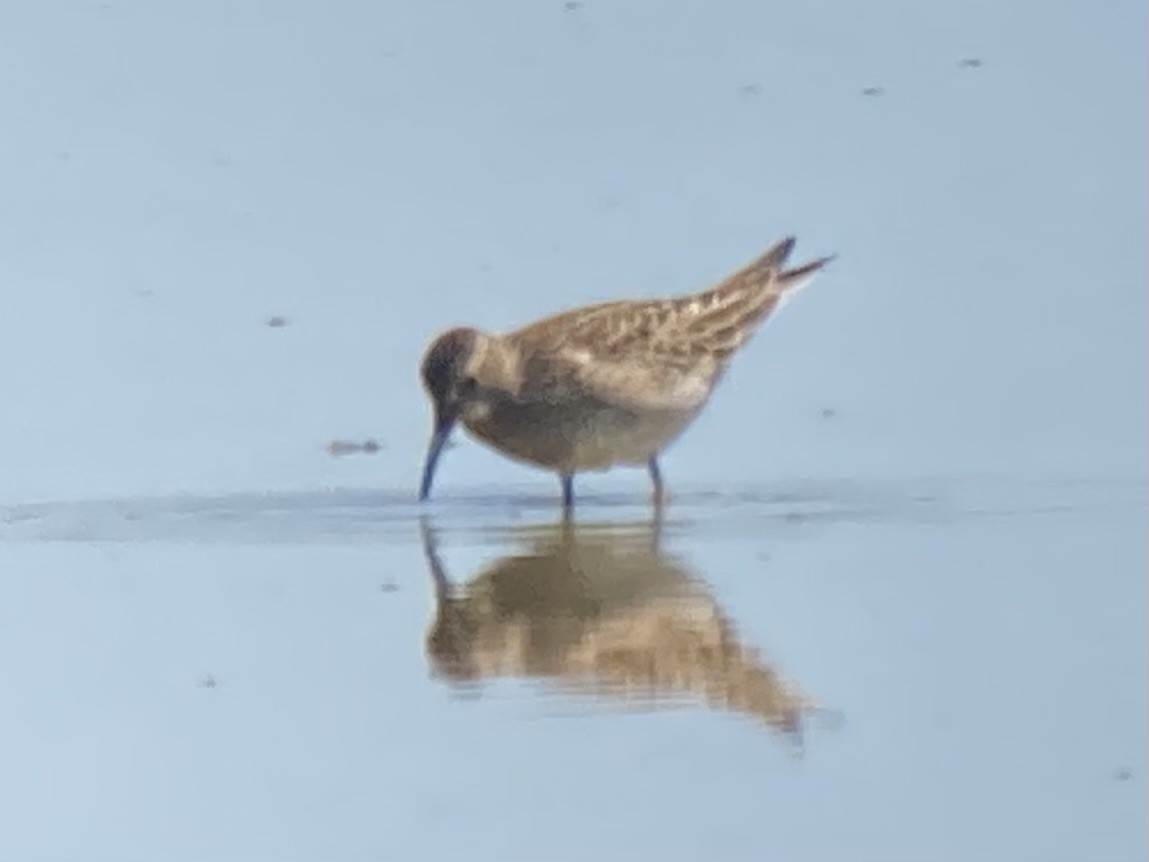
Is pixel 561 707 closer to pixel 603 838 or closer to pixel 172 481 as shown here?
pixel 603 838

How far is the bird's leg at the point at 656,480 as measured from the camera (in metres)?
8.65

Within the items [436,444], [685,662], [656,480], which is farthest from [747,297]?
[685,662]

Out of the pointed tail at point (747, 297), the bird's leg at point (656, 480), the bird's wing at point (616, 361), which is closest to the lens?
the bird's leg at point (656, 480)

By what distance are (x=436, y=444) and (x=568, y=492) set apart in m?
0.36

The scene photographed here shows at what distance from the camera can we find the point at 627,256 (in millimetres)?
10156

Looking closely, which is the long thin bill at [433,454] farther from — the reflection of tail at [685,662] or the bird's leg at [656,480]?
the reflection of tail at [685,662]

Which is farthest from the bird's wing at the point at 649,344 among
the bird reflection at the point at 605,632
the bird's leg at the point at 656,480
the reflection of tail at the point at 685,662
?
the reflection of tail at the point at 685,662

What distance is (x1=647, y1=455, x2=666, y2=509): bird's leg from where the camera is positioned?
28.4ft

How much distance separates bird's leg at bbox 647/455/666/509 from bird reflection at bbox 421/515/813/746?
0.46 metres

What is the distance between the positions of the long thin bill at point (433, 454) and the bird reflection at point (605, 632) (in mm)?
542

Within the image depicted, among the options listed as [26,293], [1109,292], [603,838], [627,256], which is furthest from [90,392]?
[603,838]

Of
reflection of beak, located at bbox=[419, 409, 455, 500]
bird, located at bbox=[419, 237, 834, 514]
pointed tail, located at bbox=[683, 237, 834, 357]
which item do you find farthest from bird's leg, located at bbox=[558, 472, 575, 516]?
pointed tail, located at bbox=[683, 237, 834, 357]

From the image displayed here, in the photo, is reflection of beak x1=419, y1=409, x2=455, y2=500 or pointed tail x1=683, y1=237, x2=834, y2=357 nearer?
reflection of beak x1=419, y1=409, x2=455, y2=500

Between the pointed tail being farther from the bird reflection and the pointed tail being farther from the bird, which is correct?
the bird reflection
